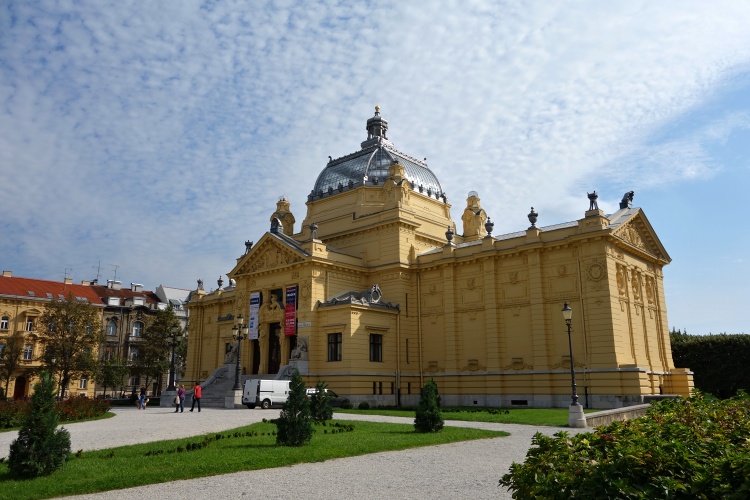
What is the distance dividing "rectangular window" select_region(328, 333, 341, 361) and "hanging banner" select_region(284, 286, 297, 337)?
120 inches

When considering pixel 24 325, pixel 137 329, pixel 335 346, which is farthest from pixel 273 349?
pixel 137 329

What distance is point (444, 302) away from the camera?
4544cm

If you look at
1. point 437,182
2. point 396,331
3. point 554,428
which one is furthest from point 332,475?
point 437,182

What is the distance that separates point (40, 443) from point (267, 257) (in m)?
36.3

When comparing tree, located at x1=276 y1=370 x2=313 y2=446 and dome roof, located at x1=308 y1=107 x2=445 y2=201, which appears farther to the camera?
dome roof, located at x1=308 y1=107 x2=445 y2=201

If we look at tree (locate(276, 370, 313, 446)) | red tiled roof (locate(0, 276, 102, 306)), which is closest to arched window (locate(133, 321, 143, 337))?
red tiled roof (locate(0, 276, 102, 306))

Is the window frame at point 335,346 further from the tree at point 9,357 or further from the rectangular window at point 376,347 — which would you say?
the tree at point 9,357

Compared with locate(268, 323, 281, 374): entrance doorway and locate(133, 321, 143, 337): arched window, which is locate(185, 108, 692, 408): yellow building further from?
locate(133, 321, 143, 337): arched window

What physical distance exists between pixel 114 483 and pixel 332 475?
15.2 ft

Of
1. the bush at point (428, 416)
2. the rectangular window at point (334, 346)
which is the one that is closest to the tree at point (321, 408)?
the bush at point (428, 416)

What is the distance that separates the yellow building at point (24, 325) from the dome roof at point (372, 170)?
33025mm

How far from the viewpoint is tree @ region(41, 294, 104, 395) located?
181ft

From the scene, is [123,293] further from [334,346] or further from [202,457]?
[202,457]

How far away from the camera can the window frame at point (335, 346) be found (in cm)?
4344
